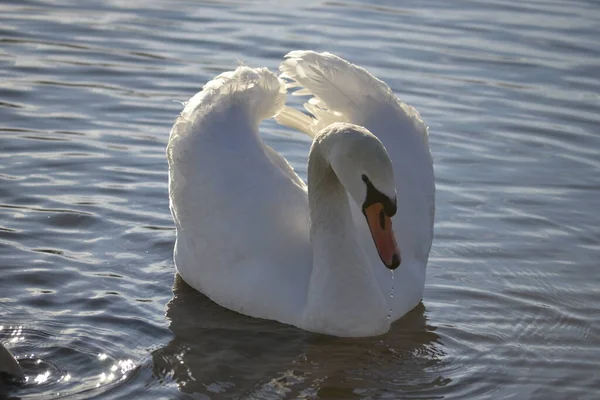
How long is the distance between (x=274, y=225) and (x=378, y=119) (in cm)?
119

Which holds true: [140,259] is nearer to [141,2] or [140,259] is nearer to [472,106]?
[472,106]

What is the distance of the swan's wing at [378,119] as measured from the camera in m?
7.82

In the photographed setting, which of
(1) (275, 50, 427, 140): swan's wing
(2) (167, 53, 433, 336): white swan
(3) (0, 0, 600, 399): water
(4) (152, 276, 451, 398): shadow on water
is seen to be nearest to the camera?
(4) (152, 276, 451, 398): shadow on water

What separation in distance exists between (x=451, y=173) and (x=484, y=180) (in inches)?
11.5

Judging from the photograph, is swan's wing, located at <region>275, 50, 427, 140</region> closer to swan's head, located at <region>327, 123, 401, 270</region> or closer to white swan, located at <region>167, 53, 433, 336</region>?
white swan, located at <region>167, 53, 433, 336</region>

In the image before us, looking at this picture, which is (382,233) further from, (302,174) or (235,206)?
(302,174)

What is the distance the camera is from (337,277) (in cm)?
720

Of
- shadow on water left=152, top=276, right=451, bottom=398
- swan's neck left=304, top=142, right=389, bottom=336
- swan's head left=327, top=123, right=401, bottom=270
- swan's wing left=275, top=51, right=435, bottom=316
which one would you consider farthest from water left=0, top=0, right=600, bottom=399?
swan's head left=327, top=123, right=401, bottom=270

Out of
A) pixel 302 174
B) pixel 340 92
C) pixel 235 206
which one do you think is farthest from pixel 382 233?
pixel 302 174

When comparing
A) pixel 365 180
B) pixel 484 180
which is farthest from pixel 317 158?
pixel 484 180

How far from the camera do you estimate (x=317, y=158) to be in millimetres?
7133

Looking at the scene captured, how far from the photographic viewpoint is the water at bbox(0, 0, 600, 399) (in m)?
6.84

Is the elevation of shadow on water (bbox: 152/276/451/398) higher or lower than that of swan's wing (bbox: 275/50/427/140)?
lower

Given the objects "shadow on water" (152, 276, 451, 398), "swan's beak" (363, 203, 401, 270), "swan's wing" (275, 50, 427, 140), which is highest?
"swan's wing" (275, 50, 427, 140)
